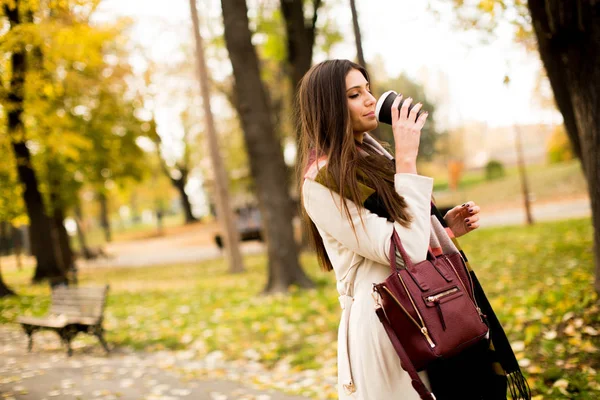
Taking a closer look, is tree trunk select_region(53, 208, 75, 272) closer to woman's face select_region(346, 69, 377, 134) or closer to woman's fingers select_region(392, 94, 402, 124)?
woman's face select_region(346, 69, 377, 134)

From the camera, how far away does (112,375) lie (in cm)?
597

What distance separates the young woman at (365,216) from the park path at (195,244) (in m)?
17.1

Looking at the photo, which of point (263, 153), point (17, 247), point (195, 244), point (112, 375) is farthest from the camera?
point (195, 244)

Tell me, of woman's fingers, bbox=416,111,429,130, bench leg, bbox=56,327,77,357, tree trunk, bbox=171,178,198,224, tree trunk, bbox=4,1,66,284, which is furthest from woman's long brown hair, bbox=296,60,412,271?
tree trunk, bbox=171,178,198,224

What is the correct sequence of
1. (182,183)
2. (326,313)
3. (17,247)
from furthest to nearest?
(182,183), (17,247), (326,313)

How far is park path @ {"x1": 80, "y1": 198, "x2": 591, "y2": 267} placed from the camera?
20719 mm

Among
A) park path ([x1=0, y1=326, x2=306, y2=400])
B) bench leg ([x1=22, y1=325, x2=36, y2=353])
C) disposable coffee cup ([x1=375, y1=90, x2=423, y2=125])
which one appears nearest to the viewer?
disposable coffee cup ([x1=375, y1=90, x2=423, y2=125])

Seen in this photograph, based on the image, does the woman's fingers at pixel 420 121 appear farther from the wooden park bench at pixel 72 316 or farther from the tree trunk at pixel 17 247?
the tree trunk at pixel 17 247

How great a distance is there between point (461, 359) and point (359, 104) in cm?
96

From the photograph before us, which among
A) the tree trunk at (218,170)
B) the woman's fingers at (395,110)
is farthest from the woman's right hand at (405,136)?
the tree trunk at (218,170)

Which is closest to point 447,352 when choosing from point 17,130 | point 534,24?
point 534,24

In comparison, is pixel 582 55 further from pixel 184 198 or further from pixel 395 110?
pixel 184 198

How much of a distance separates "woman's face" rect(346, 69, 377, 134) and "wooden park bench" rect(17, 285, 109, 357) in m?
6.05

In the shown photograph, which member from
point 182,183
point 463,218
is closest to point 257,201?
point 463,218
